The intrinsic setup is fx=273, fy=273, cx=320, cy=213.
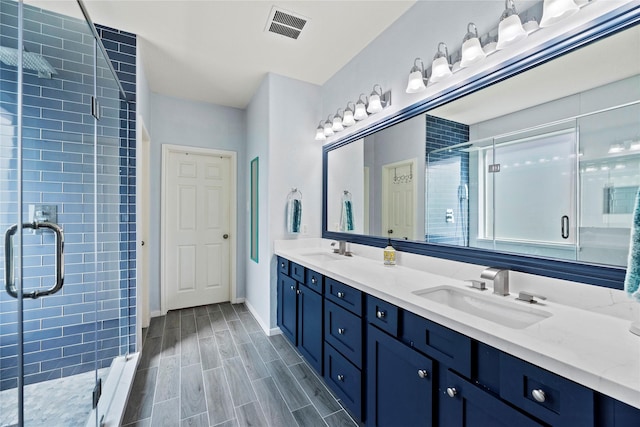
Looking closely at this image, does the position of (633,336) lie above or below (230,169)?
below

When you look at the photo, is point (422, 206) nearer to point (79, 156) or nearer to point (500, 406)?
point (500, 406)

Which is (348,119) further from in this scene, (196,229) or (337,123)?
(196,229)

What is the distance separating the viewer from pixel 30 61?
1.61 meters

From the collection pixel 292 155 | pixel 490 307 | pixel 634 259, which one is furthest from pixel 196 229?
pixel 634 259

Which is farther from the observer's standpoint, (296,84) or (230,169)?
(230,169)

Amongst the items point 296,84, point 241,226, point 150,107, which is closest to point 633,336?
point 296,84

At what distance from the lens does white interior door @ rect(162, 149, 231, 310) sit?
3459mm

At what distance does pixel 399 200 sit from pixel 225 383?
1887 mm

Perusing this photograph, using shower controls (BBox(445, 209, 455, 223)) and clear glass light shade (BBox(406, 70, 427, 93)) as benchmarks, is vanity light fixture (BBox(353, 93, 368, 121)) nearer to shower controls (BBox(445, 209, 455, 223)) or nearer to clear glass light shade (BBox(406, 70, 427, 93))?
clear glass light shade (BBox(406, 70, 427, 93))

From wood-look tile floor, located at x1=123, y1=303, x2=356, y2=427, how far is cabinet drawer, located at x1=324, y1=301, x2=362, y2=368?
409 mm

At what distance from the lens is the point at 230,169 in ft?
12.5

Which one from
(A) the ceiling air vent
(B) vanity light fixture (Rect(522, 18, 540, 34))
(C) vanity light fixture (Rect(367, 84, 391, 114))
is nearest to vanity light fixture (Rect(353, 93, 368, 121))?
(C) vanity light fixture (Rect(367, 84, 391, 114))

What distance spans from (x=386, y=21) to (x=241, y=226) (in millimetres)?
2843

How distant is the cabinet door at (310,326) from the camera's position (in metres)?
1.97
